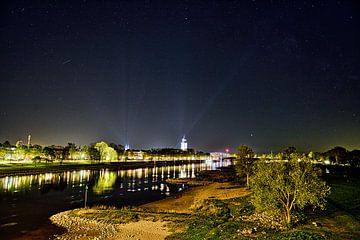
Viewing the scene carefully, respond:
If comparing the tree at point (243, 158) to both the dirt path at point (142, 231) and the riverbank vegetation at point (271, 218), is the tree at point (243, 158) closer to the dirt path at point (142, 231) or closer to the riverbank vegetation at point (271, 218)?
the riverbank vegetation at point (271, 218)

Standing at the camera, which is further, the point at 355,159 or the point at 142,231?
the point at 355,159

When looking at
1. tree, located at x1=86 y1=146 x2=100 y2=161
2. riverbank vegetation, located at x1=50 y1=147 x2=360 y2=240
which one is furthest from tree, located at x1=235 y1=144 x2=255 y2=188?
tree, located at x1=86 y1=146 x2=100 y2=161

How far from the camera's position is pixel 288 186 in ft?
80.5

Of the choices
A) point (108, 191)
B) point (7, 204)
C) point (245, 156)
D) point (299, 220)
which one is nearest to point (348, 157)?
point (245, 156)

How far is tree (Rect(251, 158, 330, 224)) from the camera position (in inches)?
929

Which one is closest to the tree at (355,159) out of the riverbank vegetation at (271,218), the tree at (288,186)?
the riverbank vegetation at (271,218)

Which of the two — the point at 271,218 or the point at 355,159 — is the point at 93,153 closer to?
the point at 271,218

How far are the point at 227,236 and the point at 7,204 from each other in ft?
129

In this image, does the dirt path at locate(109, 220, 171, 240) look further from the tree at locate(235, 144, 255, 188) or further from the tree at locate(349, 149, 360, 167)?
the tree at locate(349, 149, 360, 167)

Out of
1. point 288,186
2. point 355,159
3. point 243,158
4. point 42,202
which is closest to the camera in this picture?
point 288,186

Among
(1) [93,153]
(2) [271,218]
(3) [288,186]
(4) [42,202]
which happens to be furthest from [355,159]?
(4) [42,202]

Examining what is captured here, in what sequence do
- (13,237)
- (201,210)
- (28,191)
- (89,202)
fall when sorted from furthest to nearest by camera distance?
(28,191) < (89,202) < (201,210) < (13,237)

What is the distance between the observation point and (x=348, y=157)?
160750 mm

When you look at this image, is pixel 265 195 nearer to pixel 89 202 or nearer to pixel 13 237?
pixel 13 237
